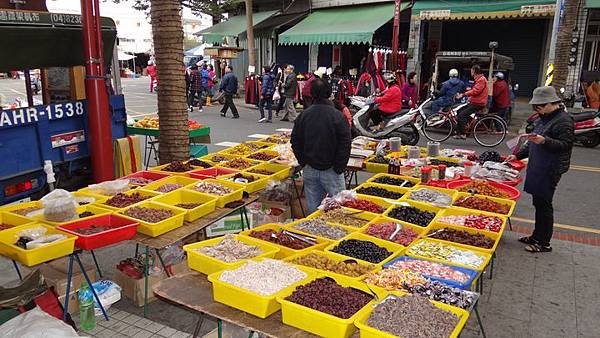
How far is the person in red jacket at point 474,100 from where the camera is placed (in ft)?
41.5

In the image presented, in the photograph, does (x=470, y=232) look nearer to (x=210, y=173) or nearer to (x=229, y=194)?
(x=229, y=194)

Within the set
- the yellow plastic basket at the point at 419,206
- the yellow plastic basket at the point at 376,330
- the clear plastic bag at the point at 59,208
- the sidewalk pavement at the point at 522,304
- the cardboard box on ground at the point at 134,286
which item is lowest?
the sidewalk pavement at the point at 522,304

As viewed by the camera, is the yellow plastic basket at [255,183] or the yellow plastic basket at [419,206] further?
the yellow plastic basket at [255,183]

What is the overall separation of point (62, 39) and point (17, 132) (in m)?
1.55

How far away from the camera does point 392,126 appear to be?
11750 mm

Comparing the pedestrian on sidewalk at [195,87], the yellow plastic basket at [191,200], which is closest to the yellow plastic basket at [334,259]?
the yellow plastic basket at [191,200]

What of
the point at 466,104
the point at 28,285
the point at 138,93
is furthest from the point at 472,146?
the point at 138,93

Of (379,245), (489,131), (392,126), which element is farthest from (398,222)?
(489,131)

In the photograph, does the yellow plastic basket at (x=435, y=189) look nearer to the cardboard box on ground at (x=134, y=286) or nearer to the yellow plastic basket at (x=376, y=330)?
the yellow plastic basket at (x=376, y=330)

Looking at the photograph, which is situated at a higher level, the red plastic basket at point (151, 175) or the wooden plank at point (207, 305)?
the red plastic basket at point (151, 175)

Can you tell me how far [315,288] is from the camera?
3152mm

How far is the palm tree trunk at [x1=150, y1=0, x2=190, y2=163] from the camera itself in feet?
21.7

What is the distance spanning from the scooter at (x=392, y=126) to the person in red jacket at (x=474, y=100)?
1.90 m


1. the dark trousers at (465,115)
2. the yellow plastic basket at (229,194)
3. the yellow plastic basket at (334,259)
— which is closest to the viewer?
the yellow plastic basket at (334,259)
